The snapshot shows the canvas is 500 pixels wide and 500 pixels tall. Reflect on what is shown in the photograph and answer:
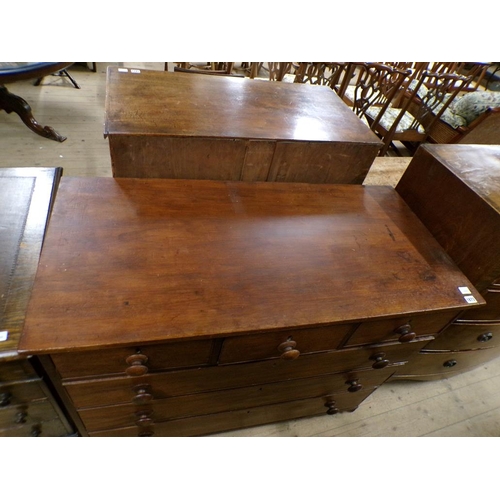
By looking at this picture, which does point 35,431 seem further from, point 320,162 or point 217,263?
point 320,162

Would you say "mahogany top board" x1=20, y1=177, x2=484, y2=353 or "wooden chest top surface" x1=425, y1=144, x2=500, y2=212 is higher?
"wooden chest top surface" x1=425, y1=144, x2=500, y2=212

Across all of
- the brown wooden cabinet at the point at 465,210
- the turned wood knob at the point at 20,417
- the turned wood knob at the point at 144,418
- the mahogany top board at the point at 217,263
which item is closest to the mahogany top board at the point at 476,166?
the brown wooden cabinet at the point at 465,210

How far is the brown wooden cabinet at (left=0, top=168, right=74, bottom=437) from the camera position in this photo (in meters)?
0.68

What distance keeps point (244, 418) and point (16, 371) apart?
2.63 feet

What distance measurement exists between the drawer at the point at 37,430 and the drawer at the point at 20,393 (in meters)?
0.17

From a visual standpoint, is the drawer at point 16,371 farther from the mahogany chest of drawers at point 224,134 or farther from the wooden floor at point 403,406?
the wooden floor at point 403,406

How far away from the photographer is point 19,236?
82 centimetres

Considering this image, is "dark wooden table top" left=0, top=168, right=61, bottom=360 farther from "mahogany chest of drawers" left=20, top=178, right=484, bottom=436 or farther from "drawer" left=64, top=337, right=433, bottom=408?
"drawer" left=64, top=337, right=433, bottom=408

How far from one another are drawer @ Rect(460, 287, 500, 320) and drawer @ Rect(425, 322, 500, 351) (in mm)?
44

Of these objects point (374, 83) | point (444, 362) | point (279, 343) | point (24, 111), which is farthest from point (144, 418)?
point (374, 83)

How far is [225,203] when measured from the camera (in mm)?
929

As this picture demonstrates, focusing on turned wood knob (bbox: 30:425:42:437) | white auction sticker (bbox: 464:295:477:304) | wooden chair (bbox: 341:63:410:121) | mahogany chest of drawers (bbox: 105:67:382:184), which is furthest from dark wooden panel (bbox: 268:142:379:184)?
wooden chair (bbox: 341:63:410:121)

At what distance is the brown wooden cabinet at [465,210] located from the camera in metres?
0.88
